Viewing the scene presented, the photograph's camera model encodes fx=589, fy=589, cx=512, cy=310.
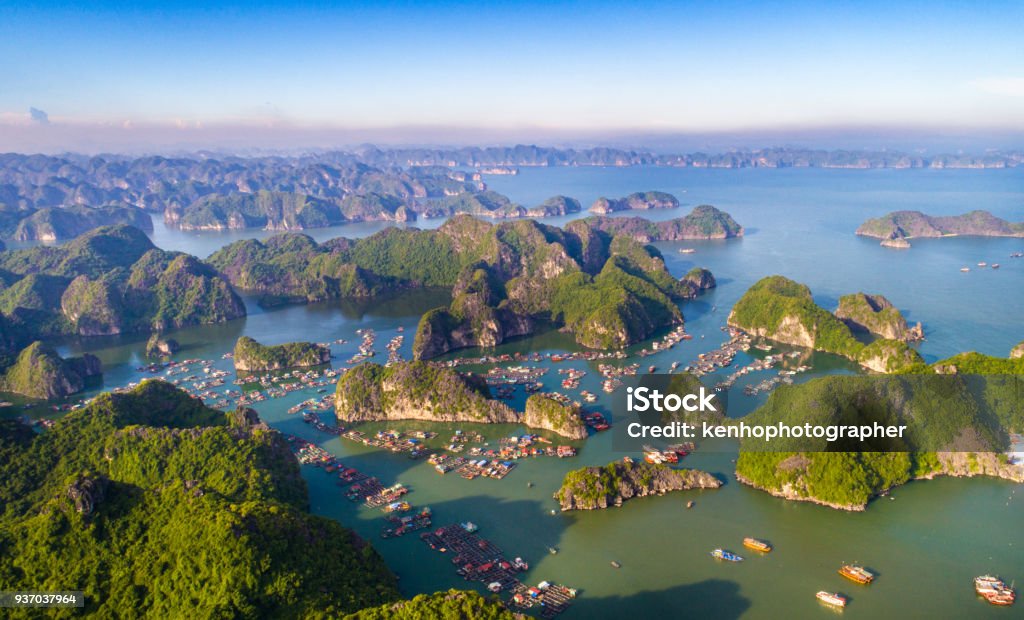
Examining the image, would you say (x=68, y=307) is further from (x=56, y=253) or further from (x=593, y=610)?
(x=593, y=610)

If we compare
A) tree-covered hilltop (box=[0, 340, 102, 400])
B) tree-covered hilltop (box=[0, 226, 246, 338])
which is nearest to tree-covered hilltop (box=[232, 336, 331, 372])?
tree-covered hilltop (box=[0, 340, 102, 400])

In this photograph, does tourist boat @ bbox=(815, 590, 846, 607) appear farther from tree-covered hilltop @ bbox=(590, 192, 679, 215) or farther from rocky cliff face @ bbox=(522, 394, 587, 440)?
tree-covered hilltop @ bbox=(590, 192, 679, 215)

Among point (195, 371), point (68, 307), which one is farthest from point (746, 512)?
point (68, 307)

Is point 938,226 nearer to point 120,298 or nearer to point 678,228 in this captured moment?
point 678,228

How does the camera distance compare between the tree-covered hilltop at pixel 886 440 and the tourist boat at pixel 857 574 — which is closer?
the tourist boat at pixel 857 574

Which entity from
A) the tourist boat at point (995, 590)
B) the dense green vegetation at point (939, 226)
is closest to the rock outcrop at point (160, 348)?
the tourist boat at point (995, 590)

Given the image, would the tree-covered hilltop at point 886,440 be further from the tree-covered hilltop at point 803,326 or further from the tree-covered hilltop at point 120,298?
the tree-covered hilltop at point 120,298
